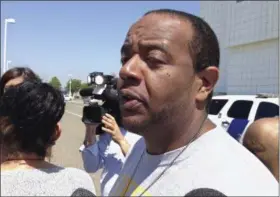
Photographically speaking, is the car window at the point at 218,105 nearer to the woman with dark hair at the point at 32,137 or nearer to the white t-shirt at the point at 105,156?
the white t-shirt at the point at 105,156

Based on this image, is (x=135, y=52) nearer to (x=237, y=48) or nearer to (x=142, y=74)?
(x=142, y=74)

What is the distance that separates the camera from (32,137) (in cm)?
191

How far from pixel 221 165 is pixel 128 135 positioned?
1.95m

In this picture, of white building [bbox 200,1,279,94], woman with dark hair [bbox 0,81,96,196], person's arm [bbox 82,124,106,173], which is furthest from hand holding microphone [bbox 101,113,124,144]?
white building [bbox 200,1,279,94]

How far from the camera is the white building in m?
36.4

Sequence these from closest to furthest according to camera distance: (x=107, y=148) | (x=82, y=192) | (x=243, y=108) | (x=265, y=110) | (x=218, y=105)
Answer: (x=82, y=192)
(x=107, y=148)
(x=265, y=110)
(x=243, y=108)
(x=218, y=105)

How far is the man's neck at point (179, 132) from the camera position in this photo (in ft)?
4.55

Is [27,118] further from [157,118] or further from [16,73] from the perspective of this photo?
[16,73]

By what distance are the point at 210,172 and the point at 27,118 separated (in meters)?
1.01

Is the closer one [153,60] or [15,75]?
[153,60]

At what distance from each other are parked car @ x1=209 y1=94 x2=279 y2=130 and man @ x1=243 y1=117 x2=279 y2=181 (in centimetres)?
667

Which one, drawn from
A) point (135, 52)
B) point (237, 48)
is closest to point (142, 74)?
point (135, 52)

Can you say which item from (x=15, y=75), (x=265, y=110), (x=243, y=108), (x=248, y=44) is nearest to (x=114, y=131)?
(x=15, y=75)

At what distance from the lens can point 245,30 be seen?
40.1m
